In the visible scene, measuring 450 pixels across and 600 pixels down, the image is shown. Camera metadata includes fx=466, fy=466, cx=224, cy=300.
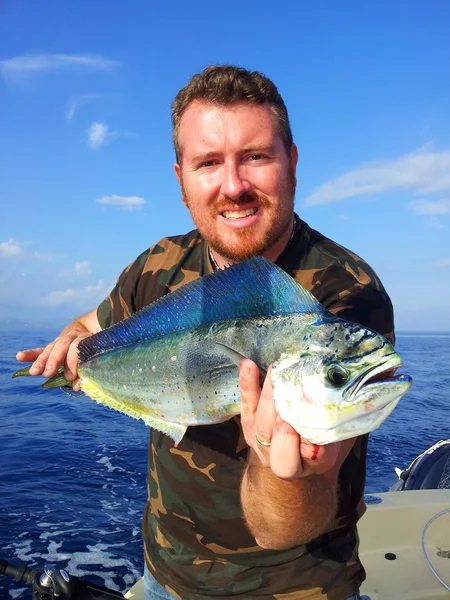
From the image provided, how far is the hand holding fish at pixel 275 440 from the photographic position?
6.21 feet

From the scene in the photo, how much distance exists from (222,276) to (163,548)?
1850mm

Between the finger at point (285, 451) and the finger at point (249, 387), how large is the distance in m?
0.14

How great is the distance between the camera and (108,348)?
2.89 m

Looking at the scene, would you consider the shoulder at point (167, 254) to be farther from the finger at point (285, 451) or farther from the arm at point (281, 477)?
the finger at point (285, 451)

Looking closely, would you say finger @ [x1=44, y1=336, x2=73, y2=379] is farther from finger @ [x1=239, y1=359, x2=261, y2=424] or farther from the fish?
finger @ [x1=239, y1=359, x2=261, y2=424]

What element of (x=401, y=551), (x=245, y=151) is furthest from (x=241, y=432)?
(x=401, y=551)

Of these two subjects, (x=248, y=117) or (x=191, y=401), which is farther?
(x=248, y=117)

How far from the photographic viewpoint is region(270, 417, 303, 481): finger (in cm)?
188

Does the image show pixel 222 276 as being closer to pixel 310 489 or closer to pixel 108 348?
pixel 108 348

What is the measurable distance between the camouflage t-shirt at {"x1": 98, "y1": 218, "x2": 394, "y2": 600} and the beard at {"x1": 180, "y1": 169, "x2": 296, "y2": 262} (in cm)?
15

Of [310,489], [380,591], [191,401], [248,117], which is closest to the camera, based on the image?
[310,489]

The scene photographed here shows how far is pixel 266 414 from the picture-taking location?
75.9 inches

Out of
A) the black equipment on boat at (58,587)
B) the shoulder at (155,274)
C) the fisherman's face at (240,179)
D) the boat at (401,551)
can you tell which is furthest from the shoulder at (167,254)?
the boat at (401,551)

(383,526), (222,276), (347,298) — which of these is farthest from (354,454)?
(383,526)
